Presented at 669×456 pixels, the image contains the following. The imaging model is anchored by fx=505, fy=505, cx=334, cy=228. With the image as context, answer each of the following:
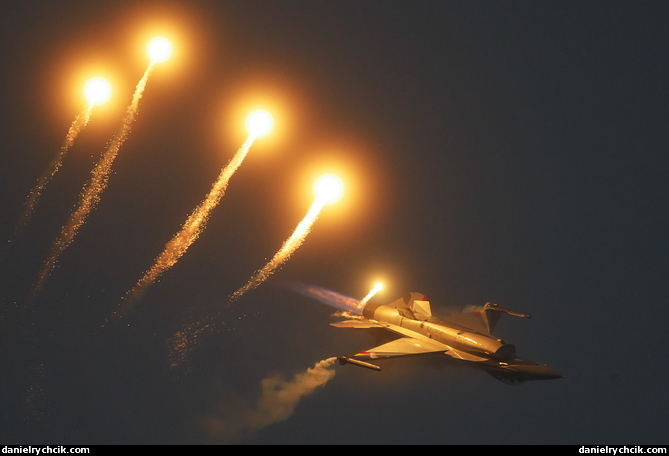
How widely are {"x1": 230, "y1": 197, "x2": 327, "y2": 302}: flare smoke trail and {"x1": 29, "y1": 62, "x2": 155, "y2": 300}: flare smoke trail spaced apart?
34.5ft

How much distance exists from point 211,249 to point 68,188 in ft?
31.4

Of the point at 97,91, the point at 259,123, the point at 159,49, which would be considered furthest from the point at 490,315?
the point at 97,91

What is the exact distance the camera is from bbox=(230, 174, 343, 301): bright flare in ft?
107

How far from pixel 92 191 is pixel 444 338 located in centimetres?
2346

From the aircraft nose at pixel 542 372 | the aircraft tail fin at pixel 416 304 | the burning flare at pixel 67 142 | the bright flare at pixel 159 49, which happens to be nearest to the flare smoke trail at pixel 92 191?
the bright flare at pixel 159 49

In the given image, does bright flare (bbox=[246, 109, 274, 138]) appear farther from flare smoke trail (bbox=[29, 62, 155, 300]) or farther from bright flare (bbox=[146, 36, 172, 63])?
flare smoke trail (bbox=[29, 62, 155, 300])

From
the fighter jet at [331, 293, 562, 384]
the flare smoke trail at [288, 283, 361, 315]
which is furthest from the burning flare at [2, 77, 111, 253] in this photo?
the fighter jet at [331, 293, 562, 384]

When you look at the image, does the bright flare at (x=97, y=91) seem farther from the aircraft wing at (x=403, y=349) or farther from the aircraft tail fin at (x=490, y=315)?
the aircraft tail fin at (x=490, y=315)

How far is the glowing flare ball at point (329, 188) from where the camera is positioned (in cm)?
3656

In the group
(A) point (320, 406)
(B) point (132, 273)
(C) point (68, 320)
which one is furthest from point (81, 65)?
(A) point (320, 406)

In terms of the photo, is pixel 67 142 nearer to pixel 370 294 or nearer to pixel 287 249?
pixel 287 249

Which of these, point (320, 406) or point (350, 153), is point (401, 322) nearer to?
point (320, 406)

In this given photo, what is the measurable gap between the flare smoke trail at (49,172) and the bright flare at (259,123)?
34.4 feet

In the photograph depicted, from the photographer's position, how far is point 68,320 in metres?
28.1
